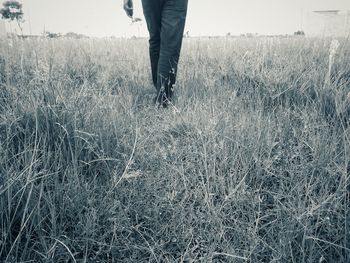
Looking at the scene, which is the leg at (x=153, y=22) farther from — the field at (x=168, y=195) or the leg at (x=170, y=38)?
the field at (x=168, y=195)

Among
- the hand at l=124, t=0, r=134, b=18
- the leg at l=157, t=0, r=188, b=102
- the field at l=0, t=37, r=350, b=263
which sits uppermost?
the hand at l=124, t=0, r=134, b=18

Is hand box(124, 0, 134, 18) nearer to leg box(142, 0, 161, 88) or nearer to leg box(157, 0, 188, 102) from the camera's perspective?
leg box(142, 0, 161, 88)

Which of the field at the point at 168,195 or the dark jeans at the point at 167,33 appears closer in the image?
the field at the point at 168,195

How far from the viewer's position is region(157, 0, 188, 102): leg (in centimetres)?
206

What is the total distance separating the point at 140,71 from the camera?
292cm

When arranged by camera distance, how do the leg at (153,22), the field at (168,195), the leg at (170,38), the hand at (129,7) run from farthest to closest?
1. the hand at (129,7)
2. the leg at (153,22)
3. the leg at (170,38)
4. the field at (168,195)

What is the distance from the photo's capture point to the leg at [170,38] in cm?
206

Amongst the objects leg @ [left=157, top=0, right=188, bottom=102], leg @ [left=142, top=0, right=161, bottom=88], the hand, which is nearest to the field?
leg @ [left=157, top=0, right=188, bottom=102]

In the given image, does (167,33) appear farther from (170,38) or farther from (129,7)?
(129,7)

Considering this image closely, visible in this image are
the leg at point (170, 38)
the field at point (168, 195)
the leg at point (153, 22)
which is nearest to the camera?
the field at point (168, 195)

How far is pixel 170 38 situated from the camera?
2100 millimetres

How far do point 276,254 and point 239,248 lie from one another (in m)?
0.10

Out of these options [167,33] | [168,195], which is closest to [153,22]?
[167,33]

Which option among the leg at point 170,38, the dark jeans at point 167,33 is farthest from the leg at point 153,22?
the leg at point 170,38
